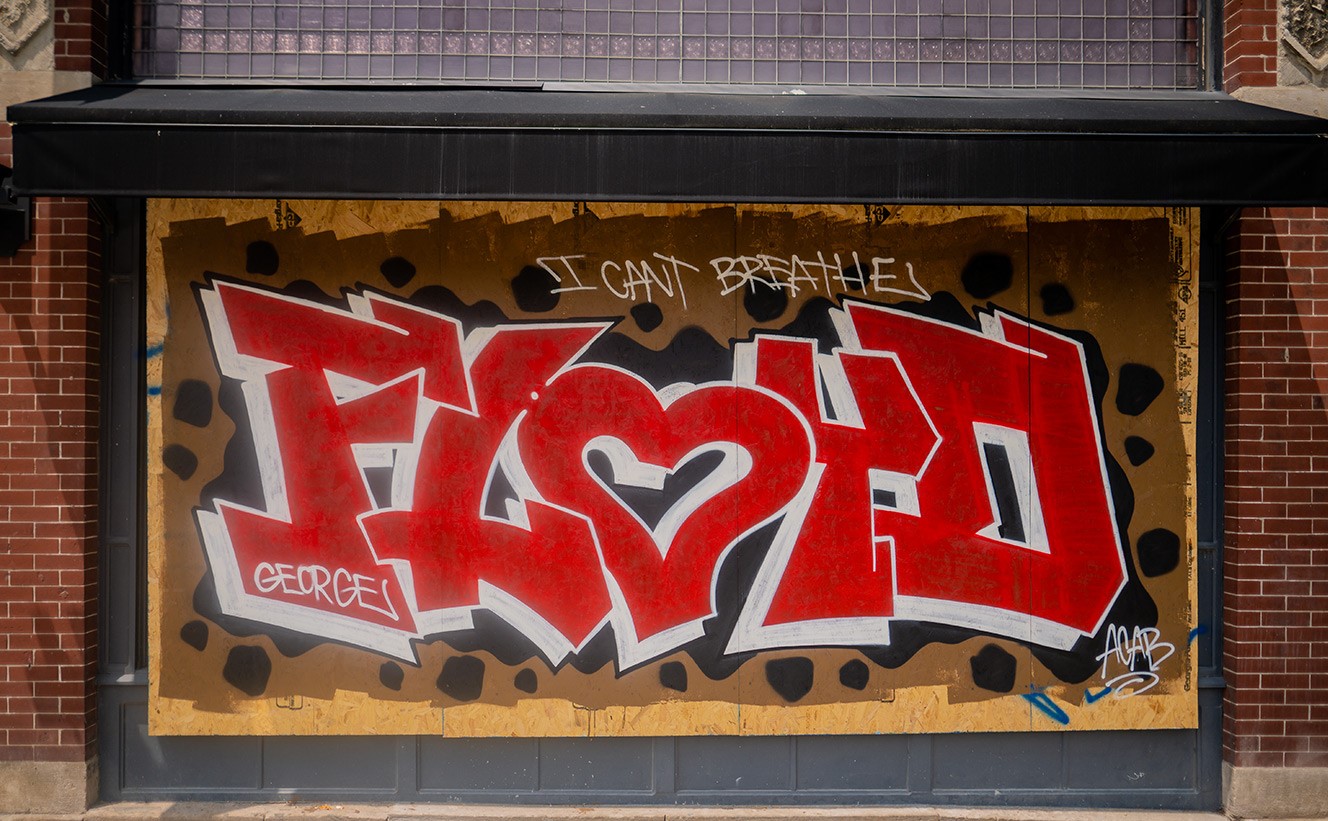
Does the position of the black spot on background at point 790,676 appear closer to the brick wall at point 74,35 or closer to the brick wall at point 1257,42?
the brick wall at point 1257,42

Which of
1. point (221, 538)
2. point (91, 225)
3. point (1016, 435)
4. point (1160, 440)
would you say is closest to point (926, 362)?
point (1016, 435)

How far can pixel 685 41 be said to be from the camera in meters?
5.72

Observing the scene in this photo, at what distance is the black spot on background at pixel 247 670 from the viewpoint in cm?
543

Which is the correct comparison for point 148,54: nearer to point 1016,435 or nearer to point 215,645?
point 215,645

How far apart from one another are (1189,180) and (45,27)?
6.24 meters

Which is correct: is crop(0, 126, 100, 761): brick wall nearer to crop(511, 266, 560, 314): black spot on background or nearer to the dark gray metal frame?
the dark gray metal frame

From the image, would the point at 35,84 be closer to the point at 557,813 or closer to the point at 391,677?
the point at 391,677

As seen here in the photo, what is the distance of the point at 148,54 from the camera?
18.6 ft

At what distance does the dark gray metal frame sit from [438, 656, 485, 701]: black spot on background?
29cm

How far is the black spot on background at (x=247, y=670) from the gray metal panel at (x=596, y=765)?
164 centimetres

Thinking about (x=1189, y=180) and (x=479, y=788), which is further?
(x=479, y=788)

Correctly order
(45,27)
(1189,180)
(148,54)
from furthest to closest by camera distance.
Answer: (148,54) < (45,27) < (1189,180)

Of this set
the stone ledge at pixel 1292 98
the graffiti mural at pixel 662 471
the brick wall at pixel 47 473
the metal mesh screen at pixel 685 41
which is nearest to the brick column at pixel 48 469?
the brick wall at pixel 47 473

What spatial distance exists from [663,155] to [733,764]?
344 cm
